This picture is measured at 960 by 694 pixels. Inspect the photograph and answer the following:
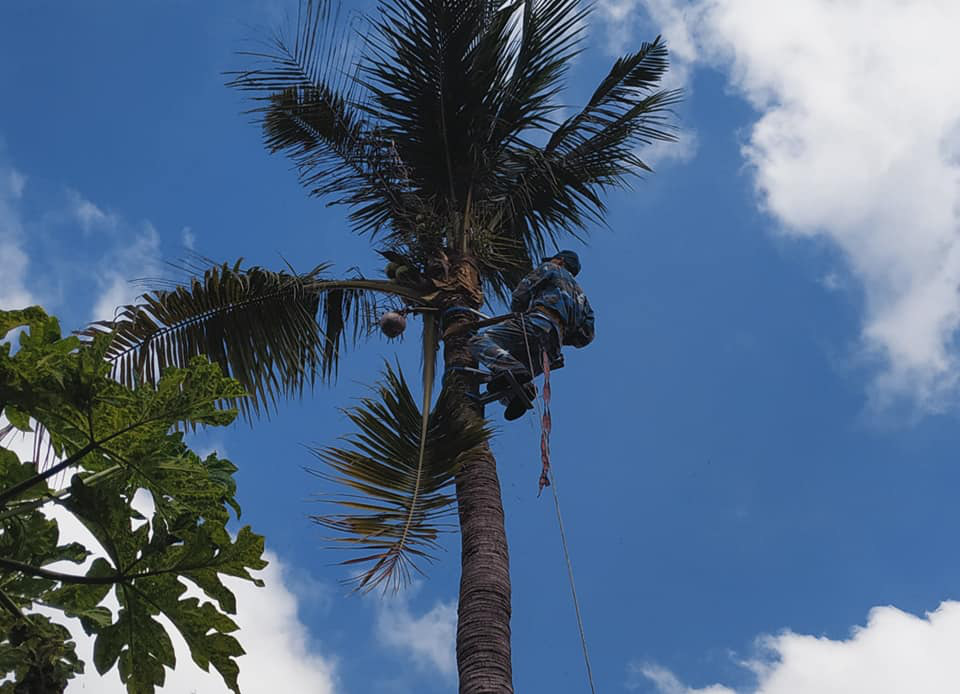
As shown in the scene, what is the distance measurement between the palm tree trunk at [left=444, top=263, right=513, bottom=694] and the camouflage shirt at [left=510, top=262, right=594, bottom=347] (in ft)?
3.30

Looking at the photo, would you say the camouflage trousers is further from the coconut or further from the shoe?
the coconut

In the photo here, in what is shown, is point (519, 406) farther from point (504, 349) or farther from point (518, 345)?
point (518, 345)

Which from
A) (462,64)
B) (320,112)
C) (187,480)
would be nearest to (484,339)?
(462,64)

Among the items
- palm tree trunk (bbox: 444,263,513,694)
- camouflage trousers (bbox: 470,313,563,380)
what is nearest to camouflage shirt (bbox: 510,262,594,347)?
camouflage trousers (bbox: 470,313,563,380)

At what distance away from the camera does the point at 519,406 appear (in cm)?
597

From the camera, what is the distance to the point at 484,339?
6.04 m

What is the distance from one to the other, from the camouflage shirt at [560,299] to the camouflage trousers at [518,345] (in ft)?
0.49

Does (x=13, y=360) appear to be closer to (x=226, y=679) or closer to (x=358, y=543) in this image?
(x=226, y=679)

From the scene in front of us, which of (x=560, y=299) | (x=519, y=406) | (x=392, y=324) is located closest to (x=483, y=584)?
(x=519, y=406)

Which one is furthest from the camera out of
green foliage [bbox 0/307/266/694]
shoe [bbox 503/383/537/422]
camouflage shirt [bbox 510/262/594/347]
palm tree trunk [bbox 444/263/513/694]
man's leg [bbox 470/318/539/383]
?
camouflage shirt [bbox 510/262/594/347]

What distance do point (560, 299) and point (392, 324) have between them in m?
0.99

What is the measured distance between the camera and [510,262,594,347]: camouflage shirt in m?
6.56

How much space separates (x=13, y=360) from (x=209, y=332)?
13.6ft

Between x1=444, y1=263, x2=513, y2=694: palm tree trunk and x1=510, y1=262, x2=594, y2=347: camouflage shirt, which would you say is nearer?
x1=444, y1=263, x2=513, y2=694: palm tree trunk
